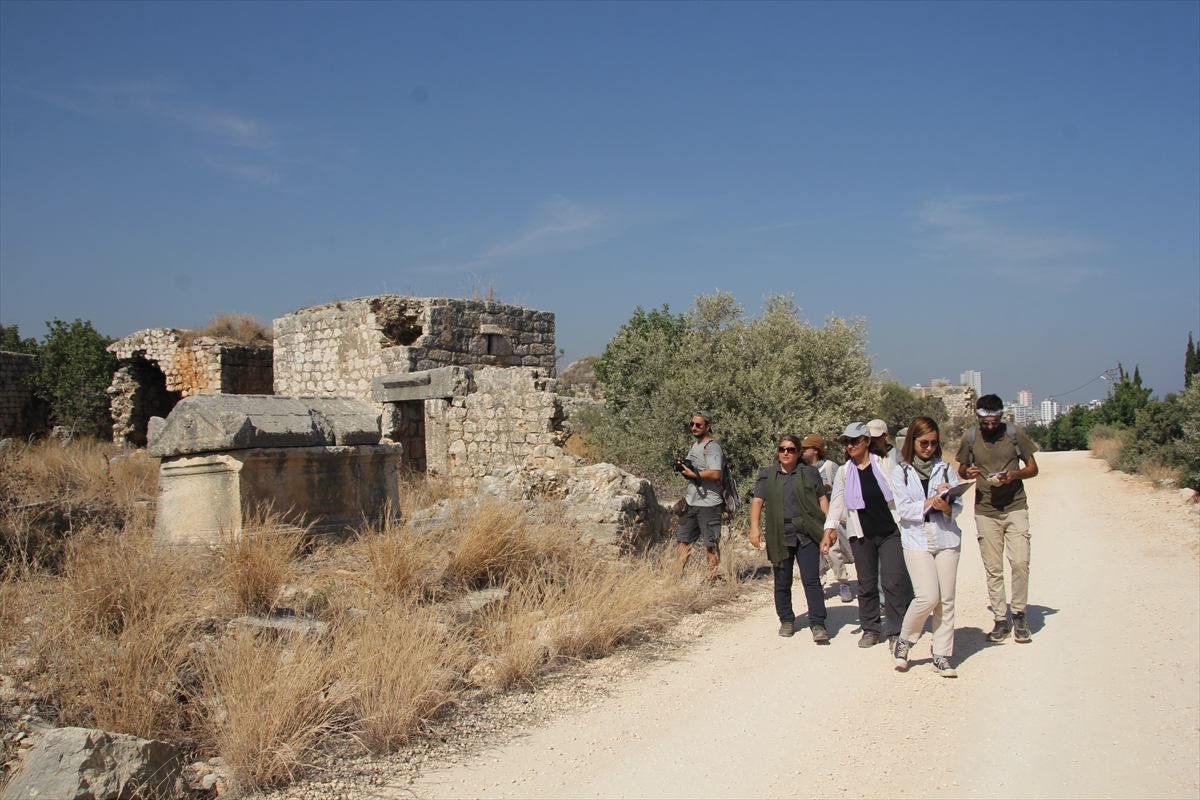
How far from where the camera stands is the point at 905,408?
2958cm

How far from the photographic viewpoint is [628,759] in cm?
383

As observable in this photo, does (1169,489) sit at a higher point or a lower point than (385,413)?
lower

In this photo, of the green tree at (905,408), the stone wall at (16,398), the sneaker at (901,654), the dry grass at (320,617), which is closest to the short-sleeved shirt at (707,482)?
the dry grass at (320,617)

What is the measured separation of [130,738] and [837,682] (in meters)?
3.66

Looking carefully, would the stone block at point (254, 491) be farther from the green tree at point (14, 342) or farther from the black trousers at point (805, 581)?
the green tree at point (14, 342)

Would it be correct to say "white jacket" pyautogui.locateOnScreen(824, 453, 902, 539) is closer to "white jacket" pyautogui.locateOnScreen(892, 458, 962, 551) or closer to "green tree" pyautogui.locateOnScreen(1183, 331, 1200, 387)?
"white jacket" pyautogui.locateOnScreen(892, 458, 962, 551)

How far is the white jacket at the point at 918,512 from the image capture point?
16.9 ft

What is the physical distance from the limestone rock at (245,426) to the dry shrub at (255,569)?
1.10m

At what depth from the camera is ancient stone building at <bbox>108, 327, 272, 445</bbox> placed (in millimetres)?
17172

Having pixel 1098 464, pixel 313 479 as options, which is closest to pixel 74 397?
pixel 313 479

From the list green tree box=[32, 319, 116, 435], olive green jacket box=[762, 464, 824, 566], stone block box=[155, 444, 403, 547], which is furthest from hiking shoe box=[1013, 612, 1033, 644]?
green tree box=[32, 319, 116, 435]

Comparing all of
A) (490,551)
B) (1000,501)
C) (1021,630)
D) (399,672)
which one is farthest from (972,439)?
(399,672)

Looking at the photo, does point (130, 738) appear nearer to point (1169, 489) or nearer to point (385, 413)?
point (385, 413)

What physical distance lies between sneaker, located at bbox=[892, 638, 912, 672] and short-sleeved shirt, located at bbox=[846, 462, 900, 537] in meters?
0.77
